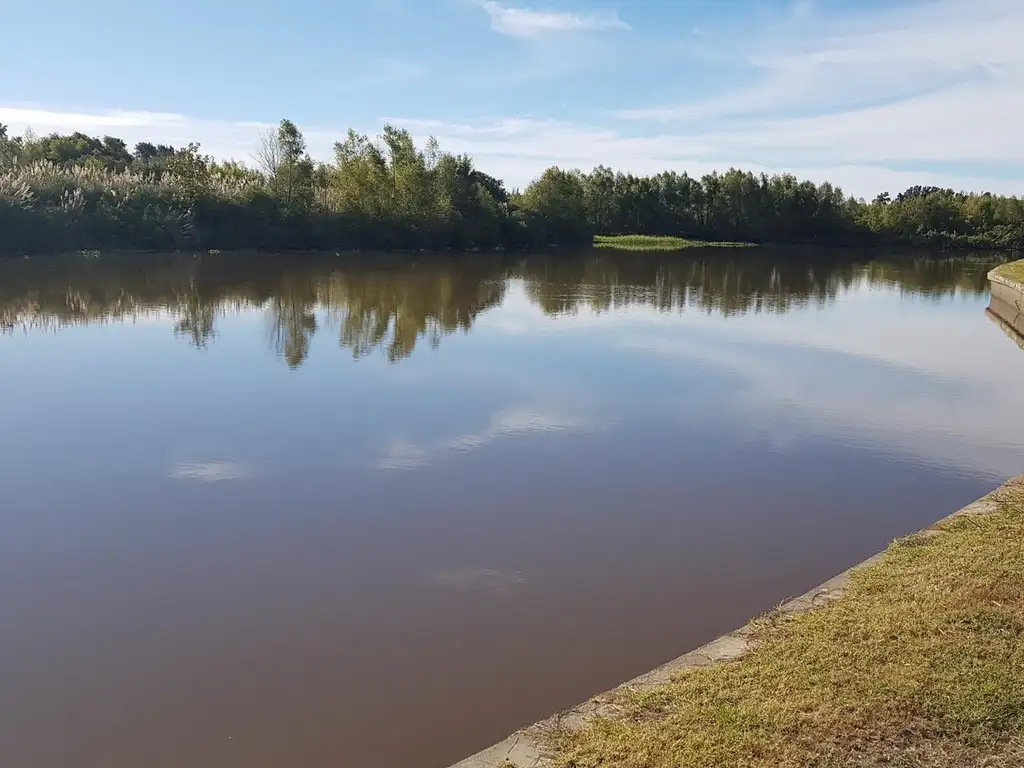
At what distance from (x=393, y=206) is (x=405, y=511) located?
39.2m

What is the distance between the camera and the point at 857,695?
3500 millimetres

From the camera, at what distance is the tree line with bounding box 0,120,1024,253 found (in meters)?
33.2

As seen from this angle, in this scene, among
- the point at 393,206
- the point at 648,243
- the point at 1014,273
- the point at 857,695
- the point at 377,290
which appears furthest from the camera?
the point at 648,243

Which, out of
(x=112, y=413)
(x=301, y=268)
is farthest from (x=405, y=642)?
(x=301, y=268)

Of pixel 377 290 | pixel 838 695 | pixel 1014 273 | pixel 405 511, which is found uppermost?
pixel 1014 273

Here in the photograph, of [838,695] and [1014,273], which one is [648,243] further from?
[838,695]

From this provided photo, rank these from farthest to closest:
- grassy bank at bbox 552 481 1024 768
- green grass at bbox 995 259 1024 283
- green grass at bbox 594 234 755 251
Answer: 1. green grass at bbox 594 234 755 251
2. green grass at bbox 995 259 1024 283
3. grassy bank at bbox 552 481 1024 768

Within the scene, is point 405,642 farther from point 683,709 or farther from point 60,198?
point 60,198

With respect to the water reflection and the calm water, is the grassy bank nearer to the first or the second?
the calm water

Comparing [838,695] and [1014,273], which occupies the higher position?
[1014,273]

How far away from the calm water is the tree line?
62.5 feet

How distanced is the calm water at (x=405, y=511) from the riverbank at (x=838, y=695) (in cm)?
56

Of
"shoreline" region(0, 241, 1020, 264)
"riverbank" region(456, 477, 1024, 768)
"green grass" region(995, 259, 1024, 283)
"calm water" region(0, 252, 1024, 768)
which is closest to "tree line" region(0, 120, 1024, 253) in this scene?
"shoreline" region(0, 241, 1020, 264)

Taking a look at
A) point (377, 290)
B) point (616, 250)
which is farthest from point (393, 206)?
point (377, 290)
